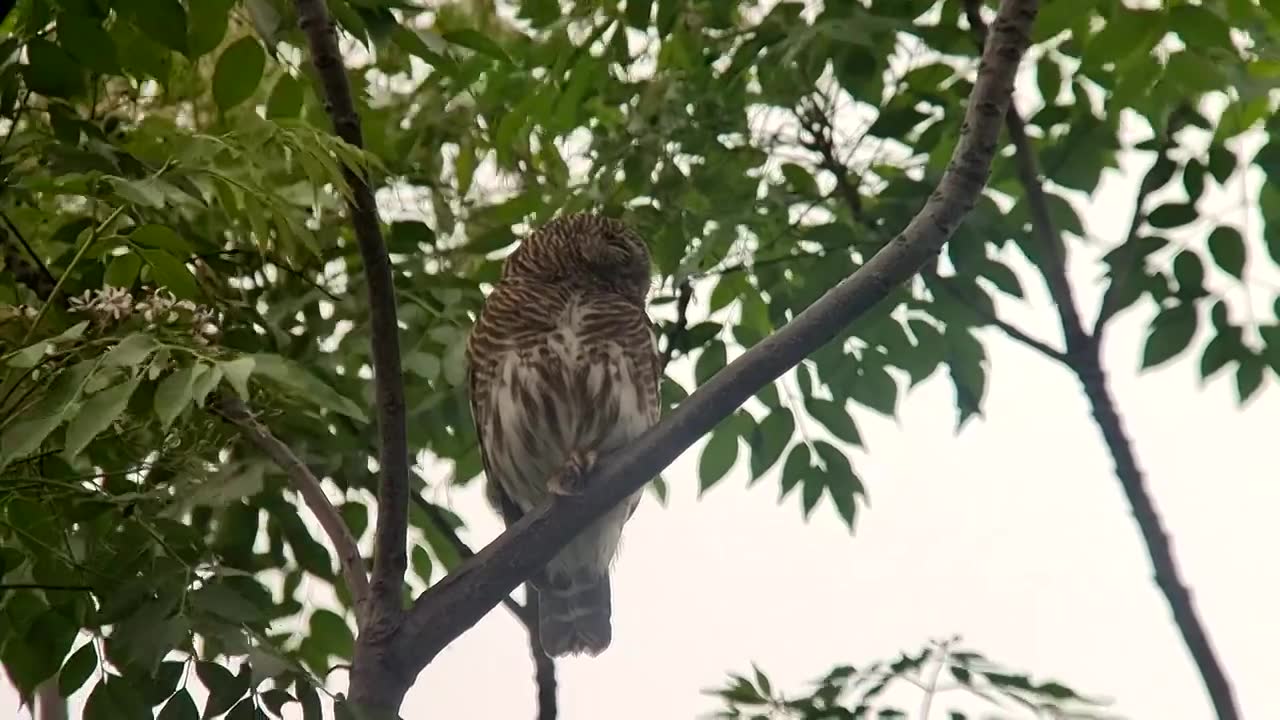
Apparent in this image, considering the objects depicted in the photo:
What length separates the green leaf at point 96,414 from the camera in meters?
1.35

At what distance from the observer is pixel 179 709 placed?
1.65 m

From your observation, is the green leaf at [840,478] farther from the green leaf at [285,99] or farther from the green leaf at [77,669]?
the green leaf at [77,669]

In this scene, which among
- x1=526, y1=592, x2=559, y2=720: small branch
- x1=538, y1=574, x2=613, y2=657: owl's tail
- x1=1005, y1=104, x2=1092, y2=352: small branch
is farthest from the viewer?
x1=538, y1=574, x2=613, y2=657: owl's tail

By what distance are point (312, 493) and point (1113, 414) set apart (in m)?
1.14

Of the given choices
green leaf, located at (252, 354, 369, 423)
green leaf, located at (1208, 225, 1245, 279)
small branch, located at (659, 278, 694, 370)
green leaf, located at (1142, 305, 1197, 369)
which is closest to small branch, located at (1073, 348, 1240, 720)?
green leaf, located at (1142, 305, 1197, 369)

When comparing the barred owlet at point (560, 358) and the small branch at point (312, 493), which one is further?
the barred owlet at point (560, 358)

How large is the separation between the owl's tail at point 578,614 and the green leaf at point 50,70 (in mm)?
1458

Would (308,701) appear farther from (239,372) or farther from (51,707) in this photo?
(51,707)

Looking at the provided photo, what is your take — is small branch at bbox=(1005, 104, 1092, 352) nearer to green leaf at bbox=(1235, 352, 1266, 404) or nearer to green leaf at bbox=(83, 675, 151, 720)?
green leaf at bbox=(1235, 352, 1266, 404)

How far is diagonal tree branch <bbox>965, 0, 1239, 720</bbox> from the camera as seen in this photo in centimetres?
196

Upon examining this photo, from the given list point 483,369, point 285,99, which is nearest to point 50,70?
point 285,99

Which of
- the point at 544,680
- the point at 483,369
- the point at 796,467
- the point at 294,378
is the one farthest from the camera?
the point at 483,369

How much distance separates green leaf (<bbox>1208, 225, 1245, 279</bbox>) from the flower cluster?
1478 mm

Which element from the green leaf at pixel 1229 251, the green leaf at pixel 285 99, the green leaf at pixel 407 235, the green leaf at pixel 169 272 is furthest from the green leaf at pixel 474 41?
the green leaf at pixel 1229 251
